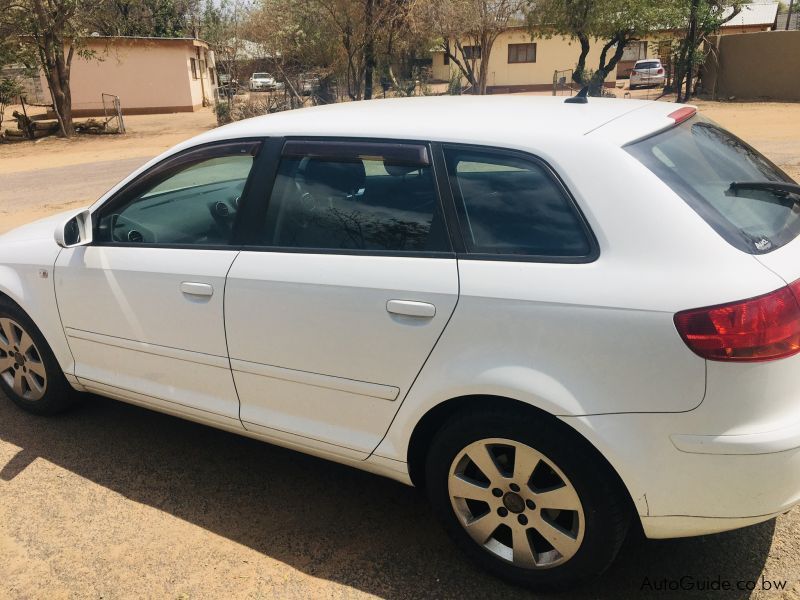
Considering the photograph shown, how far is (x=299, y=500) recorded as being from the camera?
3238 millimetres

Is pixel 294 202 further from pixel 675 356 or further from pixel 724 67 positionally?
pixel 724 67

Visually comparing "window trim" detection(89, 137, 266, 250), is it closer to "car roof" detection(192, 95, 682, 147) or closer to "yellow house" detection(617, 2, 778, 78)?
"car roof" detection(192, 95, 682, 147)

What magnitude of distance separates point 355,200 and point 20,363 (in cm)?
236

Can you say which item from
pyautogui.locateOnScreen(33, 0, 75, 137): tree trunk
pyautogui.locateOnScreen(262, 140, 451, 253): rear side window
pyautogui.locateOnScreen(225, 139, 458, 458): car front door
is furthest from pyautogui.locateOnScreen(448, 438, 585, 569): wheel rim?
pyautogui.locateOnScreen(33, 0, 75, 137): tree trunk

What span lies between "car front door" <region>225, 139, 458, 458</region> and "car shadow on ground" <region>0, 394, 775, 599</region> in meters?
0.40

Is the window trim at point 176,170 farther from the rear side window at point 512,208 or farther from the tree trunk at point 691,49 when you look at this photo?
the tree trunk at point 691,49

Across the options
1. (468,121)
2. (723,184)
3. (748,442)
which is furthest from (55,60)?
(748,442)

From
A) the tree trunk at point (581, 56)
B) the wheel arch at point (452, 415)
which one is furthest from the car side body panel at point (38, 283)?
the tree trunk at point (581, 56)

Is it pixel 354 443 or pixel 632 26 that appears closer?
pixel 354 443

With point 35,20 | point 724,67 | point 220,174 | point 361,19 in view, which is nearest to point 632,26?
point 724,67

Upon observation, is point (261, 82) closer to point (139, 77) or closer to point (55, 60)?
point (139, 77)

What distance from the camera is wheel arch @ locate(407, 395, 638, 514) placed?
228cm

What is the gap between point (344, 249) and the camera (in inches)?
108

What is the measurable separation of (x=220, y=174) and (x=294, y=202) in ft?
3.84
